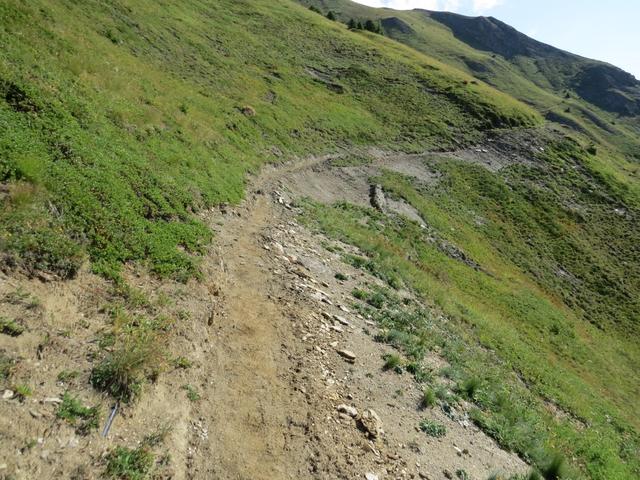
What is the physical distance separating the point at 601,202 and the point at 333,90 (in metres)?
42.8

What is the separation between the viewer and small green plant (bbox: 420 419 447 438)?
39.4 ft

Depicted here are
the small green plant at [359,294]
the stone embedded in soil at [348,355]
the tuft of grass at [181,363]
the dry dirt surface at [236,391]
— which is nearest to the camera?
the dry dirt surface at [236,391]

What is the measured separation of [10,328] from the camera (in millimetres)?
8406

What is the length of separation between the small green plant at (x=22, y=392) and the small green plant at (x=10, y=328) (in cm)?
126

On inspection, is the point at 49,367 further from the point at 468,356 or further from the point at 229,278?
the point at 468,356

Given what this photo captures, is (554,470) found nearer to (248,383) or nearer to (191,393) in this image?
(248,383)

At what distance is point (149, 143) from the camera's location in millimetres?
20469

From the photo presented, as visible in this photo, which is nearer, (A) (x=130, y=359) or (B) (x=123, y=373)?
(B) (x=123, y=373)

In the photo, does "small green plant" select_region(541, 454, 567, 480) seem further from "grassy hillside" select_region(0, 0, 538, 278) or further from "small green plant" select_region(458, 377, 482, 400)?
"grassy hillside" select_region(0, 0, 538, 278)

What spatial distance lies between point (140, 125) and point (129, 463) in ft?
57.5

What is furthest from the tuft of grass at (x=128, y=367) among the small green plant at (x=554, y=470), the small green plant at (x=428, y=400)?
the small green plant at (x=554, y=470)

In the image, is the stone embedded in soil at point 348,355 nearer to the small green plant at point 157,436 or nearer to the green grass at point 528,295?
the green grass at point 528,295

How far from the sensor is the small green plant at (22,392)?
748 centimetres

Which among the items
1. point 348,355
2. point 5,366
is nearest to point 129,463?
point 5,366
